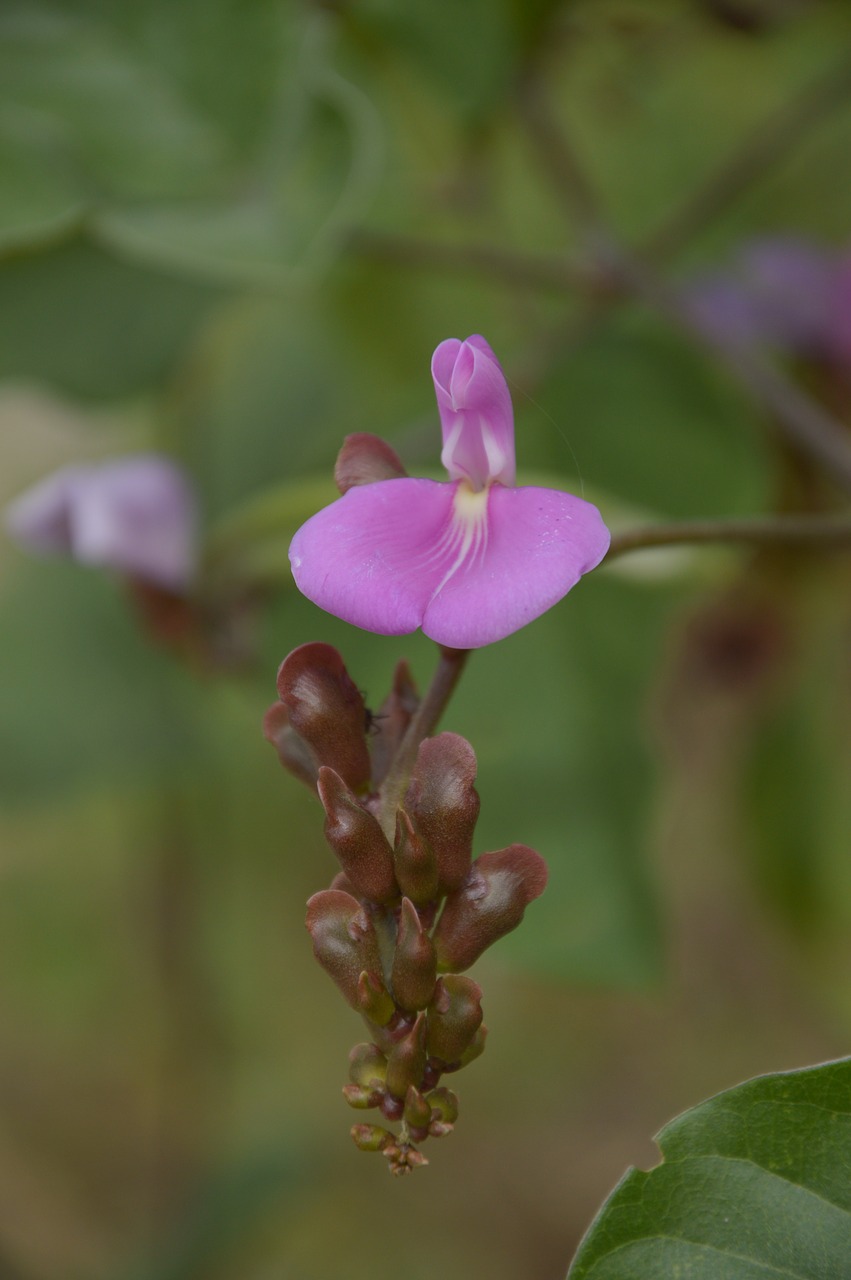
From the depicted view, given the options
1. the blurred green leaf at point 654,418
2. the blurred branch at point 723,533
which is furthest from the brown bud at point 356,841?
the blurred green leaf at point 654,418

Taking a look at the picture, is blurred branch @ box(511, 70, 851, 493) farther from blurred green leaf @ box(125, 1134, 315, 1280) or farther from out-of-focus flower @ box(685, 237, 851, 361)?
blurred green leaf @ box(125, 1134, 315, 1280)

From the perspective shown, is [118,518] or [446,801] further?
[118,518]

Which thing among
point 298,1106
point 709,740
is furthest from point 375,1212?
point 709,740

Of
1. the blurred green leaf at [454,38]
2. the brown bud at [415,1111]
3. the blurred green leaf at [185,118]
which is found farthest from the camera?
the blurred green leaf at [454,38]

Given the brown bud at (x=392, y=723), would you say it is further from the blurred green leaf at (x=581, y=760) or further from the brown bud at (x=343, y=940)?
the blurred green leaf at (x=581, y=760)

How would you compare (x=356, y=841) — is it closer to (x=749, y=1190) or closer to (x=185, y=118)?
(x=749, y=1190)

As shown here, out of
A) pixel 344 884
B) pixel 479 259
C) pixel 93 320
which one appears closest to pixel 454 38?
pixel 479 259

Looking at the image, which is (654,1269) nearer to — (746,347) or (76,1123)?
(746,347)

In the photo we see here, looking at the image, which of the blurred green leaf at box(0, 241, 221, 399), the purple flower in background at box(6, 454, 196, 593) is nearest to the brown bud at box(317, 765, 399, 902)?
the purple flower in background at box(6, 454, 196, 593)

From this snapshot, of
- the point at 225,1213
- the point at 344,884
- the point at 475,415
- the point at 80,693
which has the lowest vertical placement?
the point at 225,1213
